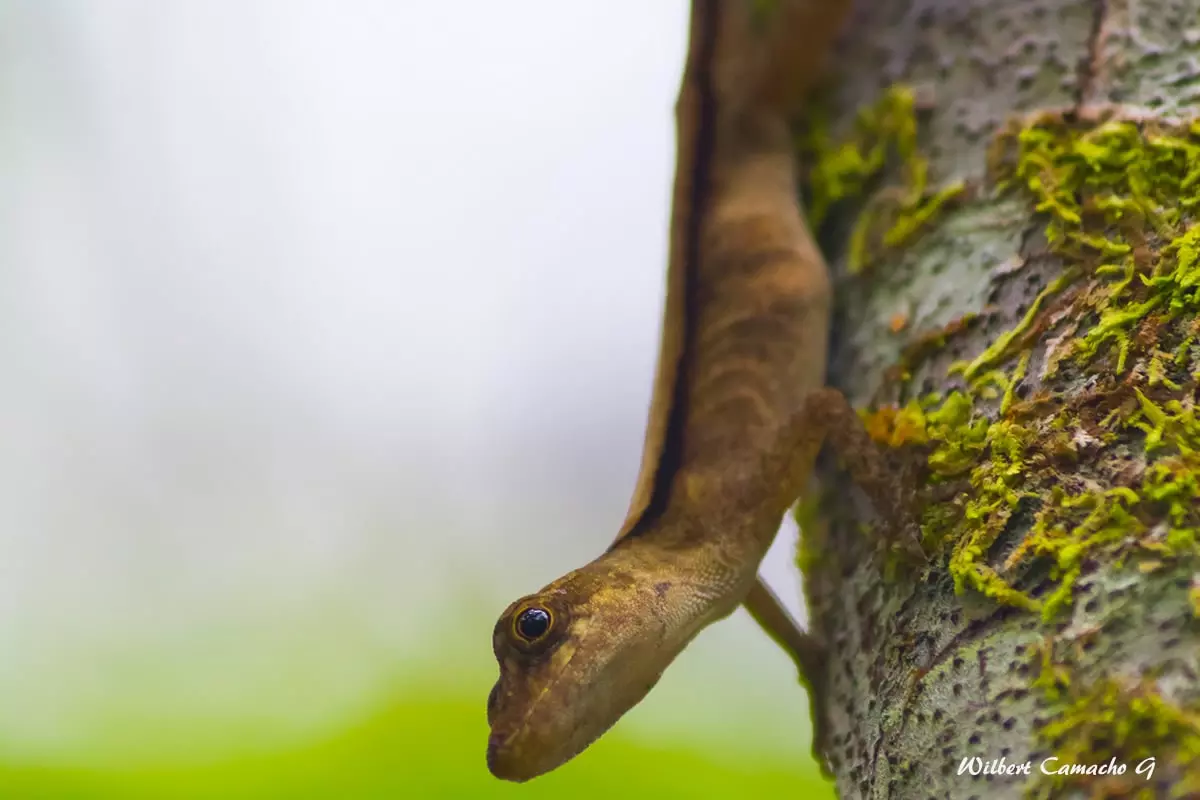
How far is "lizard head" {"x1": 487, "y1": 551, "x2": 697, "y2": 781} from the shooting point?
3135 millimetres

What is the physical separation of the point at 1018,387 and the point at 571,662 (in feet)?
5.81

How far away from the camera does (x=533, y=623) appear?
3281mm

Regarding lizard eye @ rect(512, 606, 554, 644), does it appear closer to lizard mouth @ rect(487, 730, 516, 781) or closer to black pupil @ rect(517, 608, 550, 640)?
black pupil @ rect(517, 608, 550, 640)

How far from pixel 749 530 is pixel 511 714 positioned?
54.2 inches

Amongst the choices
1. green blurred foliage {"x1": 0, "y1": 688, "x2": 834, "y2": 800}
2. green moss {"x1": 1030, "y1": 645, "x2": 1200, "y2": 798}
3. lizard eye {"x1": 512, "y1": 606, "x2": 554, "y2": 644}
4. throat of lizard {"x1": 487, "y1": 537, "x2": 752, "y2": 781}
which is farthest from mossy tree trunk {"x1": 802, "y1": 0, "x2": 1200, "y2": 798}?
green blurred foliage {"x1": 0, "y1": 688, "x2": 834, "y2": 800}

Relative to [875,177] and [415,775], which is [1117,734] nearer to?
[875,177]

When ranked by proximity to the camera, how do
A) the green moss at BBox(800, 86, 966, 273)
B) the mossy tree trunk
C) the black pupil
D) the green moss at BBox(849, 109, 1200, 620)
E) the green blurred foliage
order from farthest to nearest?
the green blurred foliage
the green moss at BBox(800, 86, 966, 273)
the black pupil
the green moss at BBox(849, 109, 1200, 620)
the mossy tree trunk

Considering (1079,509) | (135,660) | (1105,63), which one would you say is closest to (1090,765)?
(1079,509)

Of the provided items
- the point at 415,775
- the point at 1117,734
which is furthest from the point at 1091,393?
the point at 415,775

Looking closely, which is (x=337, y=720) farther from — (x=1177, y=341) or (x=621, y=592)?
(x=1177, y=341)

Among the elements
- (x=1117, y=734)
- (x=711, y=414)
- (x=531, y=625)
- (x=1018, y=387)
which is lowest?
(x=1117, y=734)

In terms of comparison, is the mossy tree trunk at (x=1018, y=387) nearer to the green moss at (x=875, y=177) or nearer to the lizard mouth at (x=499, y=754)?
the green moss at (x=875, y=177)

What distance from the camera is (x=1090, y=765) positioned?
1.90m

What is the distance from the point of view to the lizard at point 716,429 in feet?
10.8
